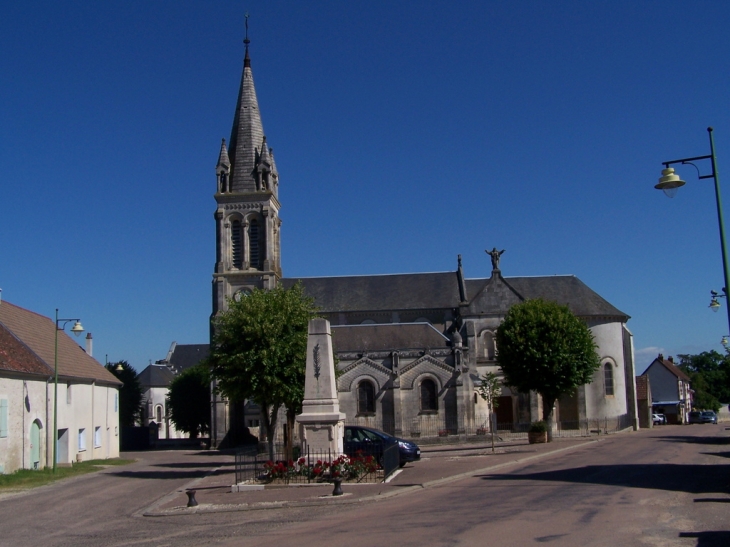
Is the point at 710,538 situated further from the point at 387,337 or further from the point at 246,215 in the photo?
the point at 246,215

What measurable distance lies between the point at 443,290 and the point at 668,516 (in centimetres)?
4561

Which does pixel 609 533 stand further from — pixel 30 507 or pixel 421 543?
pixel 30 507

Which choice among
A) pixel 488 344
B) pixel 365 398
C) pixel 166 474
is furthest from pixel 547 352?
pixel 166 474

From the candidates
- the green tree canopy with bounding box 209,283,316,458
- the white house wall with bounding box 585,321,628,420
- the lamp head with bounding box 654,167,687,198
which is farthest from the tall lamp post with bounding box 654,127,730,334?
the white house wall with bounding box 585,321,628,420

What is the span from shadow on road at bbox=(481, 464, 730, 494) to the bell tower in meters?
34.0

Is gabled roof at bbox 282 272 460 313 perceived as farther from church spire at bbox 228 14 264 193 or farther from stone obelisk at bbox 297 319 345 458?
stone obelisk at bbox 297 319 345 458

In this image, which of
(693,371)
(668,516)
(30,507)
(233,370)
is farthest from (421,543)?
(693,371)

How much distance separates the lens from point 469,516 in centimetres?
1338

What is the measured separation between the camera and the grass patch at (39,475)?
24.9 m

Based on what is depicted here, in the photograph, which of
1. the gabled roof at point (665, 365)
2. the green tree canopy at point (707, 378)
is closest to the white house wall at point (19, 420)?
the gabled roof at point (665, 365)

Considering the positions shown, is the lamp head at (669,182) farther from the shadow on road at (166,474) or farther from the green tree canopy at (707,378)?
the green tree canopy at (707,378)

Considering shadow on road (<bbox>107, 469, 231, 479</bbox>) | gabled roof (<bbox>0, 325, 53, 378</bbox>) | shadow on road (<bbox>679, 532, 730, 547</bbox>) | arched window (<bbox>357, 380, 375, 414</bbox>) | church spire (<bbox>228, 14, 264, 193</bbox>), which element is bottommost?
shadow on road (<bbox>107, 469, 231, 479</bbox>)

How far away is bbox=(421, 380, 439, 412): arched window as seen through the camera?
49.6m

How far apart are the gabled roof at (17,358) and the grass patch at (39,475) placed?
3932 mm
